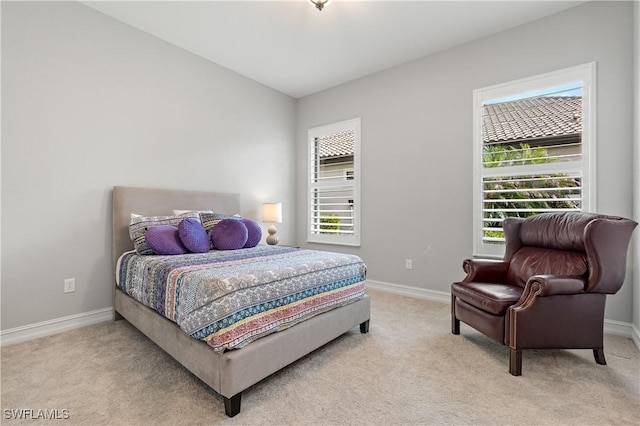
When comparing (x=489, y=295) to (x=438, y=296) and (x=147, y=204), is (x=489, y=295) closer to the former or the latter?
(x=438, y=296)

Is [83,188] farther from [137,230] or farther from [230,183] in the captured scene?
[230,183]

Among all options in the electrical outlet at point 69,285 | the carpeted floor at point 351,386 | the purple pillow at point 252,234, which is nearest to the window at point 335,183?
the purple pillow at point 252,234

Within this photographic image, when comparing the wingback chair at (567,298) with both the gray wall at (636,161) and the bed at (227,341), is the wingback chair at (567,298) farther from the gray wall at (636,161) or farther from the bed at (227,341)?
the bed at (227,341)

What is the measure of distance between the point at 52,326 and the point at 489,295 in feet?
11.6

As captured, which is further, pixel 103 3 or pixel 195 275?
pixel 103 3

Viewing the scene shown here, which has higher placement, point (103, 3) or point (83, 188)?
point (103, 3)

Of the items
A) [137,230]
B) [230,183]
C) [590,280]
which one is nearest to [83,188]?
[137,230]

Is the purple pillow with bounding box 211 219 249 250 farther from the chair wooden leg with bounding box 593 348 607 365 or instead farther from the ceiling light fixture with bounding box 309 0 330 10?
the chair wooden leg with bounding box 593 348 607 365

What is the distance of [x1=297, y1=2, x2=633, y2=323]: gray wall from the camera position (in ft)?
8.16

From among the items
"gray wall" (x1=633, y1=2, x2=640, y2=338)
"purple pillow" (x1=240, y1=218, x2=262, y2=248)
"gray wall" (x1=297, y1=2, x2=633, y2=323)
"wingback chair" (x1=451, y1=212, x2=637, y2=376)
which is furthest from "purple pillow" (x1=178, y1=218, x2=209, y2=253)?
"gray wall" (x1=633, y1=2, x2=640, y2=338)

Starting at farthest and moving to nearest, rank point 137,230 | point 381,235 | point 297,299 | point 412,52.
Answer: point 381,235
point 412,52
point 137,230
point 297,299

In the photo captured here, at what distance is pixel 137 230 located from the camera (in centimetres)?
262

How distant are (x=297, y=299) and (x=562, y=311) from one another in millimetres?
1722

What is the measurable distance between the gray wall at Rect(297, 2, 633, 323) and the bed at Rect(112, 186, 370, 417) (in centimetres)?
146
